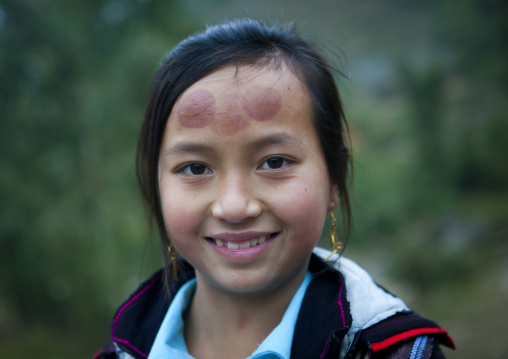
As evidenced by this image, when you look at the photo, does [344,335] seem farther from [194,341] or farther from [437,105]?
[437,105]

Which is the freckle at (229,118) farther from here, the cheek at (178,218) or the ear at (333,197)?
the ear at (333,197)

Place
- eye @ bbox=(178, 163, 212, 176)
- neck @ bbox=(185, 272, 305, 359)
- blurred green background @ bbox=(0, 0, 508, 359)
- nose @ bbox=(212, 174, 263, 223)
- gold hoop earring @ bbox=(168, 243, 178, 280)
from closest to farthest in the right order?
1. nose @ bbox=(212, 174, 263, 223)
2. eye @ bbox=(178, 163, 212, 176)
3. neck @ bbox=(185, 272, 305, 359)
4. gold hoop earring @ bbox=(168, 243, 178, 280)
5. blurred green background @ bbox=(0, 0, 508, 359)

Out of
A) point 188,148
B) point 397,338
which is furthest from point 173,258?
point 397,338

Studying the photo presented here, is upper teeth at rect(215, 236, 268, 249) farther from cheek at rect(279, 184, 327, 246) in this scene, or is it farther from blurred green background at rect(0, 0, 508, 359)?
blurred green background at rect(0, 0, 508, 359)

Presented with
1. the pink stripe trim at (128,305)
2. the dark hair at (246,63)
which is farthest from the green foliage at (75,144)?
the dark hair at (246,63)

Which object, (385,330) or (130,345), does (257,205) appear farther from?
(130,345)

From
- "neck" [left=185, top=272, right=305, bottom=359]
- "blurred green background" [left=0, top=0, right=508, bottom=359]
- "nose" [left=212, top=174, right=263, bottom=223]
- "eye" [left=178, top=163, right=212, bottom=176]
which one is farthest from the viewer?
"blurred green background" [left=0, top=0, right=508, bottom=359]

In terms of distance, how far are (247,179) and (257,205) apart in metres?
0.08

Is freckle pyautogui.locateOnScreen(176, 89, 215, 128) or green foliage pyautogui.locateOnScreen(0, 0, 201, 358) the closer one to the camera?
freckle pyautogui.locateOnScreen(176, 89, 215, 128)

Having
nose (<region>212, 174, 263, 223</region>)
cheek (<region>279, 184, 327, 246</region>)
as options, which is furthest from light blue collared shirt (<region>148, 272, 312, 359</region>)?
nose (<region>212, 174, 263, 223</region>)

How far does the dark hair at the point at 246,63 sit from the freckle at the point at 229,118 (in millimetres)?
125

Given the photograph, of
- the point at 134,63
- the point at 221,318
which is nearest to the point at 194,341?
the point at 221,318

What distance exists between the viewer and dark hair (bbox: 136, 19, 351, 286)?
132 cm

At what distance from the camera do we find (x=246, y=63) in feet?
4.25
